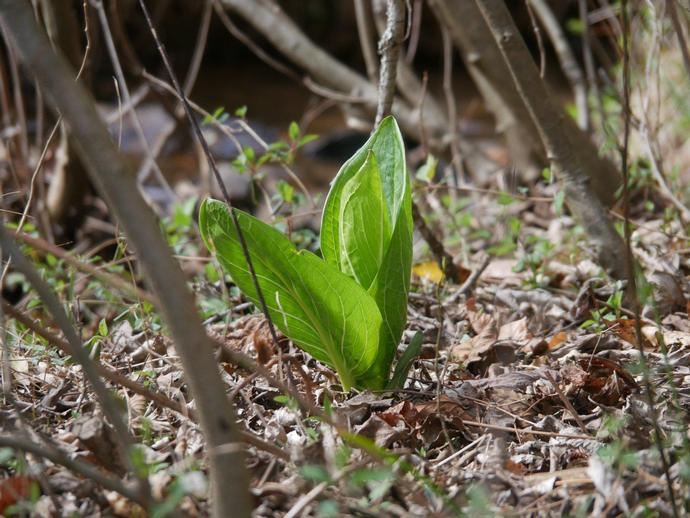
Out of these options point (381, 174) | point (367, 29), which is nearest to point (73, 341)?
point (381, 174)

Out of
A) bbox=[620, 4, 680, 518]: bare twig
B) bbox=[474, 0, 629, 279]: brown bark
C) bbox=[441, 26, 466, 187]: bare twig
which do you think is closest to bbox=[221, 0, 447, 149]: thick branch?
bbox=[441, 26, 466, 187]: bare twig

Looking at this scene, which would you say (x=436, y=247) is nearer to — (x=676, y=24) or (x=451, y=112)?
(x=676, y=24)

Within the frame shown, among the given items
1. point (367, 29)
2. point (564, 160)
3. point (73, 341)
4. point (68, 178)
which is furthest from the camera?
point (68, 178)

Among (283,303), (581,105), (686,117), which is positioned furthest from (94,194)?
(686,117)

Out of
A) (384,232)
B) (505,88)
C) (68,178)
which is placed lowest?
(68,178)

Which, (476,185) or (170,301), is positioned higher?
(170,301)

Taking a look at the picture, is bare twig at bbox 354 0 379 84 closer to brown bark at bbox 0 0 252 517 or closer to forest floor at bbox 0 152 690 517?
forest floor at bbox 0 152 690 517

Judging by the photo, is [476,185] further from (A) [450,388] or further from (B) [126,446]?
(B) [126,446]
